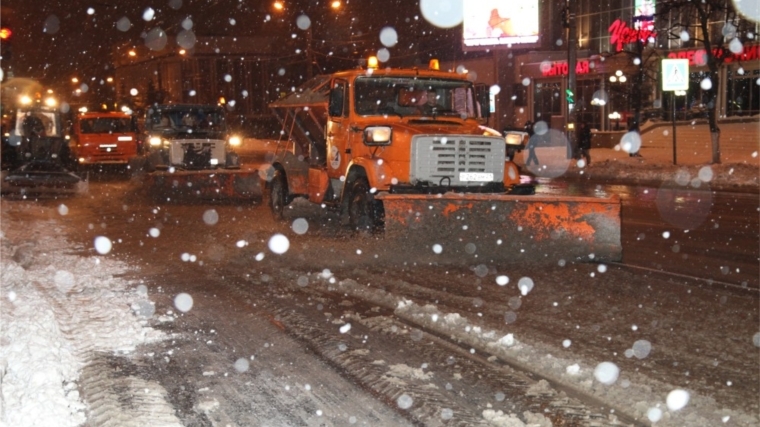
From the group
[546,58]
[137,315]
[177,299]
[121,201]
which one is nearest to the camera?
[137,315]

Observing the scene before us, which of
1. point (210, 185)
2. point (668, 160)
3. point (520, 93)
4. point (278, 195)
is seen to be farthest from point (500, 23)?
point (278, 195)

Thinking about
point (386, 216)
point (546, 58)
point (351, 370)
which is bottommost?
point (351, 370)

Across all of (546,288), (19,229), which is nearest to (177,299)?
(546,288)

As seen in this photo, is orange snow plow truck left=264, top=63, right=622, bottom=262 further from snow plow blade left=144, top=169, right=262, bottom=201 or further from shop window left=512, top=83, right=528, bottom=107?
shop window left=512, top=83, right=528, bottom=107

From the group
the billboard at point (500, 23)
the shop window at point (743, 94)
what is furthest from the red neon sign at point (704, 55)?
the billboard at point (500, 23)

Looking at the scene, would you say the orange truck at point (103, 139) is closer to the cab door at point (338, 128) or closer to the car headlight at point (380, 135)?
the cab door at point (338, 128)

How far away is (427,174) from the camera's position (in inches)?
452

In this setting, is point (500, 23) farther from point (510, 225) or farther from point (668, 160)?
point (510, 225)

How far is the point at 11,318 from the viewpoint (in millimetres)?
7109

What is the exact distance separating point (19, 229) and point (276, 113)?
5092 millimetres

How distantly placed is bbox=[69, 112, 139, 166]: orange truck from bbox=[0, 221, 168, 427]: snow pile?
20.8m

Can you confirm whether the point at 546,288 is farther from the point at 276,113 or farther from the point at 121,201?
the point at 121,201

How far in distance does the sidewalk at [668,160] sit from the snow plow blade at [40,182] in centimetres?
1504

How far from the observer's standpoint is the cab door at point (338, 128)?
41.3 ft
